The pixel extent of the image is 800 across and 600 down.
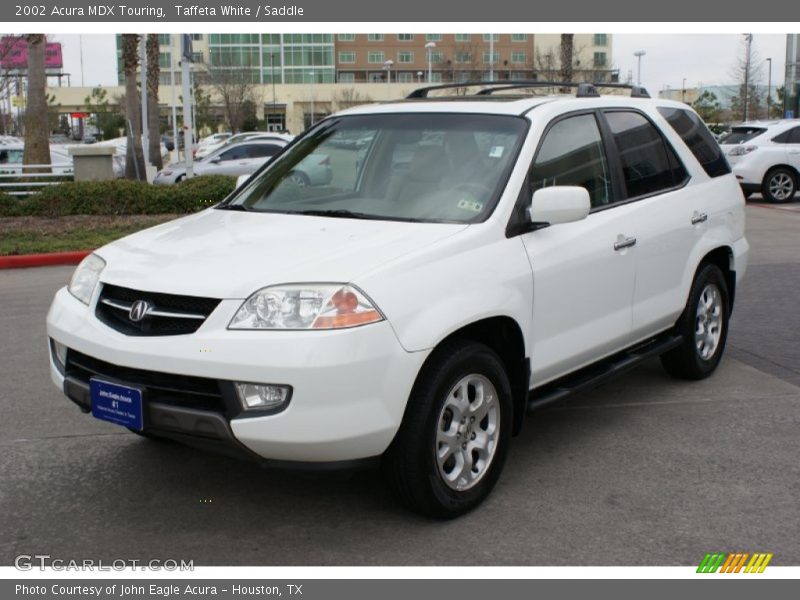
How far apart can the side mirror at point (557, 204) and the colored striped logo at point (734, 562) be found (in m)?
1.57

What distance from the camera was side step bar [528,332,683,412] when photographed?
4.79m

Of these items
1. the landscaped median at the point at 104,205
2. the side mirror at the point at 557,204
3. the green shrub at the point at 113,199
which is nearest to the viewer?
the side mirror at the point at 557,204

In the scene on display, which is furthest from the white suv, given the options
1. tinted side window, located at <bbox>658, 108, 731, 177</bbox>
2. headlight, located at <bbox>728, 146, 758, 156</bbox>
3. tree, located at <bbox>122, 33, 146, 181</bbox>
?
tree, located at <bbox>122, 33, 146, 181</bbox>

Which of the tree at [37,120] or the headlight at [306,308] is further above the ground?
the tree at [37,120]

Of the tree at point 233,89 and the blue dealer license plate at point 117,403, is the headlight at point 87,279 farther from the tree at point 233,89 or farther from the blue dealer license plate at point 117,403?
the tree at point 233,89

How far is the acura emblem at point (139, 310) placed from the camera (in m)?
3.95

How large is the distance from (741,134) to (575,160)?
16306 millimetres

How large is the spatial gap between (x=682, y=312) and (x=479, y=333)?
2077 mm

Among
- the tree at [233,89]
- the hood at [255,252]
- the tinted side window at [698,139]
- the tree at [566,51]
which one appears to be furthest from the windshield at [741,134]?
the tree at [233,89]

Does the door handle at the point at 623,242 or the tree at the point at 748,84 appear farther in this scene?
the tree at the point at 748,84

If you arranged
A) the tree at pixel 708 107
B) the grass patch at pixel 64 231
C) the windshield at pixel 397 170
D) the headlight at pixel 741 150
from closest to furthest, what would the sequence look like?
the windshield at pixel 397 170 → the grass patch at pixel 64 231 → the headlight at pixel 741 150 → the tree at pixel 708 107

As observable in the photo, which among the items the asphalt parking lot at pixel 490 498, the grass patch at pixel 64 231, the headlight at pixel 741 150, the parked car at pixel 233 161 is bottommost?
the asphalt parking lot at pixel 490 498

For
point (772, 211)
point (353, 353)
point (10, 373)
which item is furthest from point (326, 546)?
point (772, 211)

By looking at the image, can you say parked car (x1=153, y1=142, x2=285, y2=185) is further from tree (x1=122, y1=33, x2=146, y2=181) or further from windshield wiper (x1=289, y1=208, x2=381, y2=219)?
windshield wiper (x1=289, y1=208, x2=381, y2=219)
